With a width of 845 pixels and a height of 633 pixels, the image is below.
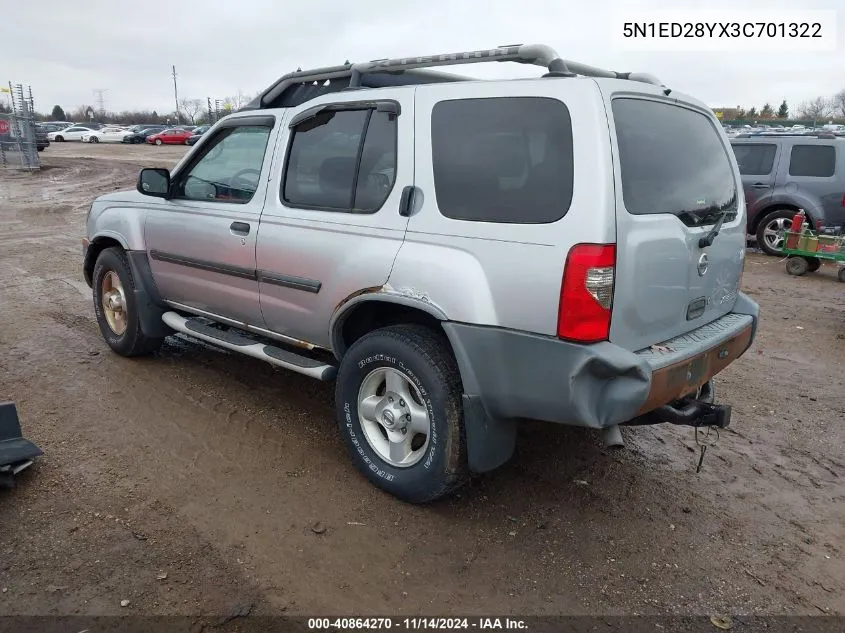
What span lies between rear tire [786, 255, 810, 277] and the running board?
8207mm

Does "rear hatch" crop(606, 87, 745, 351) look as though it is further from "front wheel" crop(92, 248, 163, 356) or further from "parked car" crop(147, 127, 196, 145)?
"parked car" crop(147, 127, 196, 145)

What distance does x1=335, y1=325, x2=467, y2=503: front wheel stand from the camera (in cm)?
311

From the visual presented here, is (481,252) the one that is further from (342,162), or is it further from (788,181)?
(788,181)

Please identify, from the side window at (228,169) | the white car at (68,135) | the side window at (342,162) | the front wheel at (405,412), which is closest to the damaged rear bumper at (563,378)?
the front wheel at (405,412)

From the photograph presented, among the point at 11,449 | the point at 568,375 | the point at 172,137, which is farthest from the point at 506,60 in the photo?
the point at 172,137

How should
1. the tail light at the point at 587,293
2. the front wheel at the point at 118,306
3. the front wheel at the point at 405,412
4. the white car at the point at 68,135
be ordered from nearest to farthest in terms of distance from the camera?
the tail light at the point at 587,293 < the front wheel at the point at 405,412 < the front wheel at the point at 118,306 < the white car at the point at 68,135

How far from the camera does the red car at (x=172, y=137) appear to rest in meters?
44.4

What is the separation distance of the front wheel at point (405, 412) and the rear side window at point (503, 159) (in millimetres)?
702

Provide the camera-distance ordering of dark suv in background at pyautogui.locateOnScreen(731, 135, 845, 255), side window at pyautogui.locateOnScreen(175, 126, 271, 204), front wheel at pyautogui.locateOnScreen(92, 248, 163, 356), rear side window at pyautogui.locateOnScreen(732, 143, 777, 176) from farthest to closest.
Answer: rear side window at pyautogui.locateOnScreen(732, 143, 777, 176)
dark suv in background at pyautogui.locateOnScreen(731, 135, 845, 255)
front wheel at pyautogui.locateOnScreen(92, 248, 163, 356)
side window at pyautogui.locateOnScreen(175, 126, 271, 204)

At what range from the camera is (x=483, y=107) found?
3.04m

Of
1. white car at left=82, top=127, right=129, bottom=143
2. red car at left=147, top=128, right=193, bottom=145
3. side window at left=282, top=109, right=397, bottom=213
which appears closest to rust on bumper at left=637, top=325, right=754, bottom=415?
side window at left=282, top=109, right=397, bottom=213

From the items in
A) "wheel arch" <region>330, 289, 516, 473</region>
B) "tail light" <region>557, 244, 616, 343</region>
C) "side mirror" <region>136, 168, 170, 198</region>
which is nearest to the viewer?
"tail light" <region>557, 244, 616, 343</region>

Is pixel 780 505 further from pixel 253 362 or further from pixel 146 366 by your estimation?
pixel 146 366

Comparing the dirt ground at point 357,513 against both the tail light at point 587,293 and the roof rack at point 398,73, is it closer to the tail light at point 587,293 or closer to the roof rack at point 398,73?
the tail light at point 587,293
